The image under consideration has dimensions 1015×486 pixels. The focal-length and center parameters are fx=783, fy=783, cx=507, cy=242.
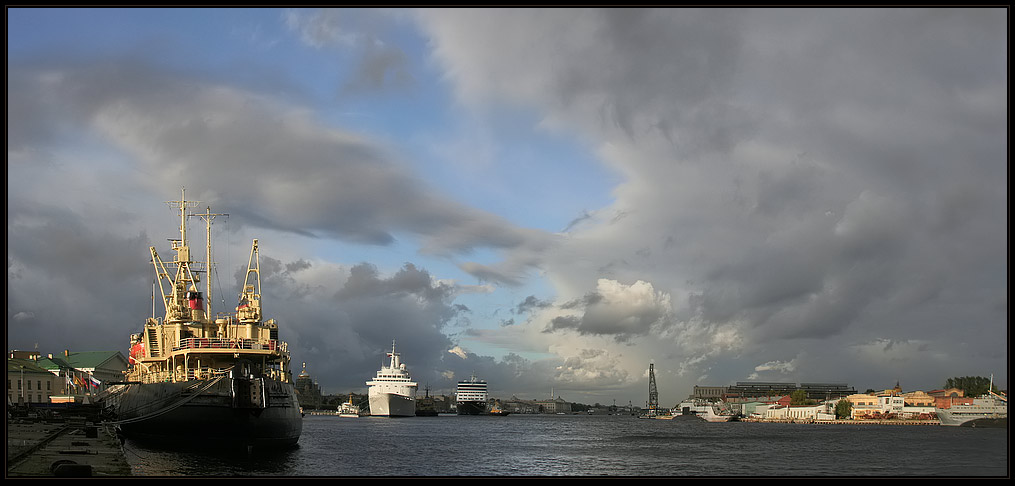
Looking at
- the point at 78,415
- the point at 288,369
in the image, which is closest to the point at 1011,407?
the point at 288,369

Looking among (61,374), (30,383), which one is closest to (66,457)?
(30,383)

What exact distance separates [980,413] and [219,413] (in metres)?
171

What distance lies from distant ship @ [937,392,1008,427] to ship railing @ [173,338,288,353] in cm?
15797

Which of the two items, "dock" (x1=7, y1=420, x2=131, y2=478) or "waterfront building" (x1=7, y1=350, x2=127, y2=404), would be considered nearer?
"dock" (x1=7, y1=420, x2=131, y2=478)

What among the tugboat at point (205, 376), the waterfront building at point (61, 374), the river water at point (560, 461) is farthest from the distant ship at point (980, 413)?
the waterfront building at point (61, 374)

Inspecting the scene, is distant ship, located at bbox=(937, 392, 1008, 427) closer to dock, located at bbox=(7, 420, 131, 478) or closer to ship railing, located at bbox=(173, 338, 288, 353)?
ship railing, located at bbox=(173, 338, 288, 353)

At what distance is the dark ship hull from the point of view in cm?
5469

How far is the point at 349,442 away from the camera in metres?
88.7

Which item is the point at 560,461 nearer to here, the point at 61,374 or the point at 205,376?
the point at 205,376

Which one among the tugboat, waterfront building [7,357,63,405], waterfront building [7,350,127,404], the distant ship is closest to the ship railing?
the tugboat

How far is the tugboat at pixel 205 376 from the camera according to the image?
55.1 meters

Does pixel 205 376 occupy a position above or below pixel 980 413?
above

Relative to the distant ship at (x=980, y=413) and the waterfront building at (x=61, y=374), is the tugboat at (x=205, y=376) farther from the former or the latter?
the distant ship at (x=980, y=413)

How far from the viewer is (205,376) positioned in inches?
2315
